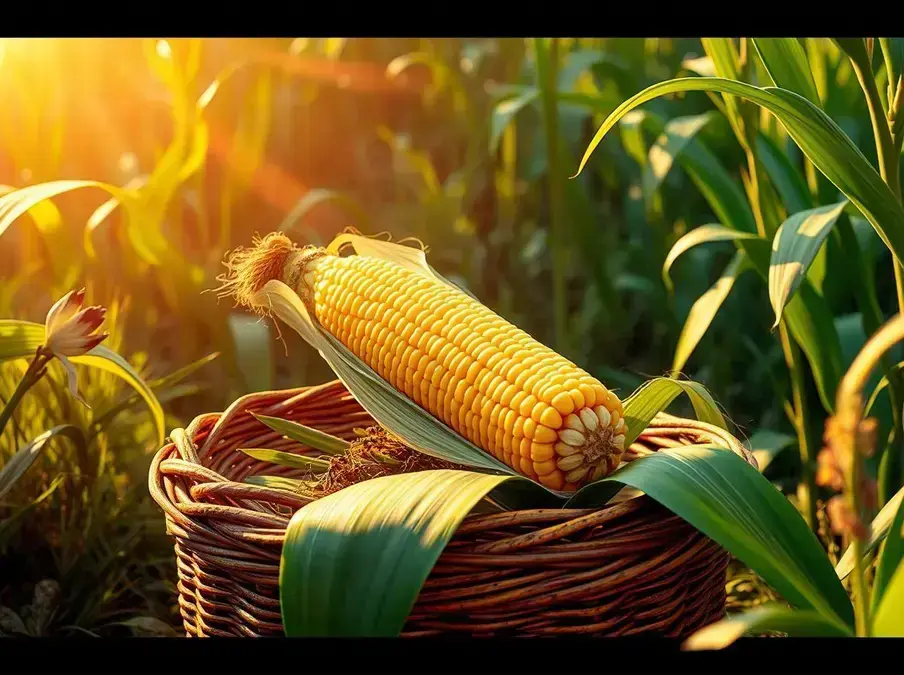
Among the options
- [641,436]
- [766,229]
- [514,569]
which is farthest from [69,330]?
[766,229]

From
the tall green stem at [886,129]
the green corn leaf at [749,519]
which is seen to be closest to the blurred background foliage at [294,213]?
the tall green stem at [886,129]

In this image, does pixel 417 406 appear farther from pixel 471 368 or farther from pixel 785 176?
pixel 785 176

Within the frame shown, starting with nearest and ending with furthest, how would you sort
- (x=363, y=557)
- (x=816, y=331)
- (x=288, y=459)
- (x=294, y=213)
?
(x=363, y=557) → (x=288, y=459) → (x=816, y=331) → (x=294, y=213)

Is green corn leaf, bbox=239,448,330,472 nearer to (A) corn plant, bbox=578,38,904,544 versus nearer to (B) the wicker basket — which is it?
(B) the wicker basket

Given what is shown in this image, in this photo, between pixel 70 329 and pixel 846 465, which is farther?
pixel 70 329

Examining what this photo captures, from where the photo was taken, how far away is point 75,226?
6.91 feet

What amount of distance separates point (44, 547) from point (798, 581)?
3.13 ft

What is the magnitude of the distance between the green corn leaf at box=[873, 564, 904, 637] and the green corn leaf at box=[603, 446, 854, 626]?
57mm

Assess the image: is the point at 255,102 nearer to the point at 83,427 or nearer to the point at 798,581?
the point at 83,427

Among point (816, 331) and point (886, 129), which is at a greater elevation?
point (886, 129)

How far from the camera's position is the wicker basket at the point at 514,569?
0.74 meters

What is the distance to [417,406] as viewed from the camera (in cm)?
102

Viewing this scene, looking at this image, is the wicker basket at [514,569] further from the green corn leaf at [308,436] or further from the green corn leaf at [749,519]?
the green corn leaf at [308,436]

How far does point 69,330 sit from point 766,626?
27.9 inches
